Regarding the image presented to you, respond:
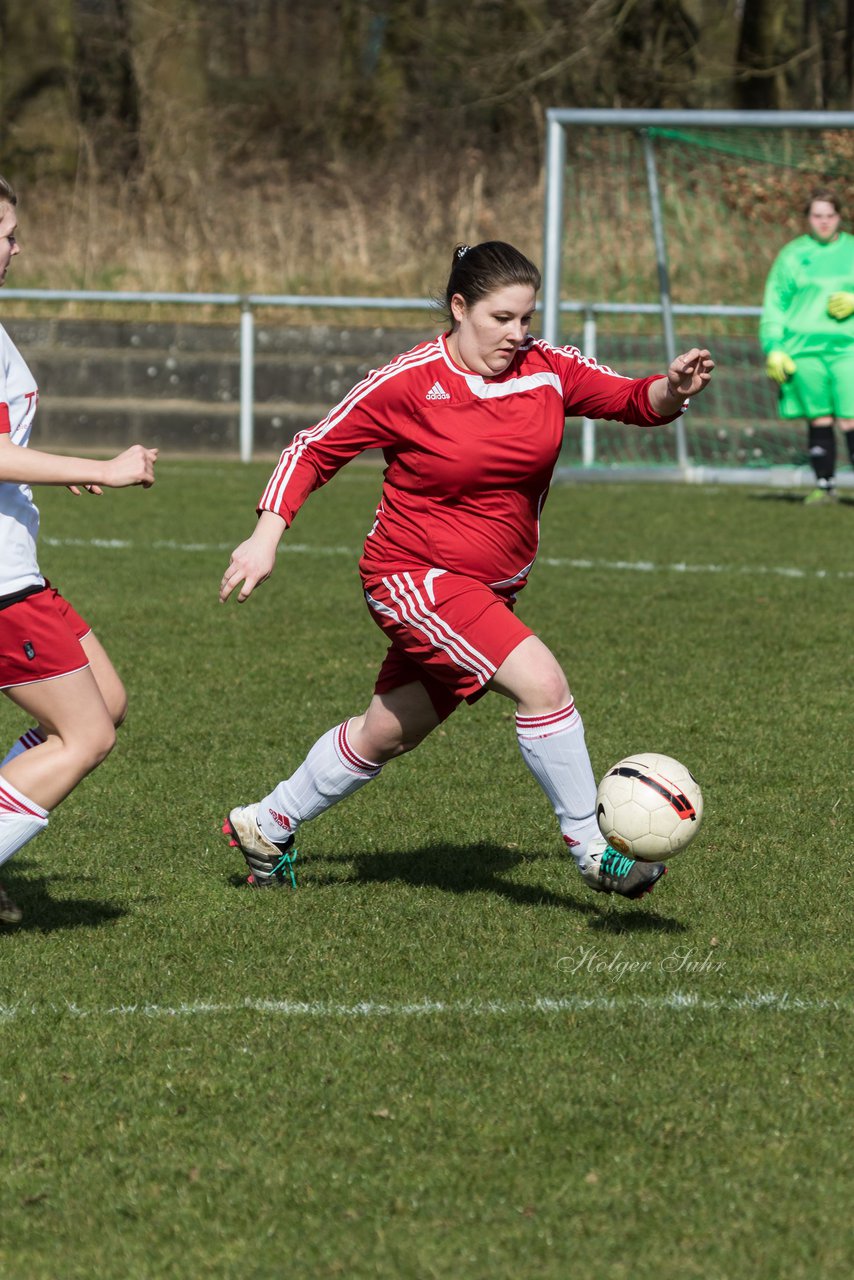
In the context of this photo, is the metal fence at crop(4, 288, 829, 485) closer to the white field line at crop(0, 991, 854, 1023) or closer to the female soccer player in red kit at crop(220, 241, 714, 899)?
the female soccer player in red kit at crop(220, 241, 714, 899)

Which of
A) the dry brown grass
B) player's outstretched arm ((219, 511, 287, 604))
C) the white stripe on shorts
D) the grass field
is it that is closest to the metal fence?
the dry brown grass

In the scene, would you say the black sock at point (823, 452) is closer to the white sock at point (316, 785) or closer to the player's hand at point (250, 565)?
the white sock at point (316, 785)

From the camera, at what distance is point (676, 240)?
58.2ft

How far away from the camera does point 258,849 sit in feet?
16.2

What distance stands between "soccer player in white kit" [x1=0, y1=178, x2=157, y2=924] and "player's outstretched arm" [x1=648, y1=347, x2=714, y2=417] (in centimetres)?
136

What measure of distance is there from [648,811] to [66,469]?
1.64 meters

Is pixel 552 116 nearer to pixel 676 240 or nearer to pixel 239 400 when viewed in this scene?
pixel 676 240

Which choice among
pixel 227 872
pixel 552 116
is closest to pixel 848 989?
pixel 227 872

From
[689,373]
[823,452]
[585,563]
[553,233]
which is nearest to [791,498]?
[823,452]

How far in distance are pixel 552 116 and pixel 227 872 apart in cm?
1122

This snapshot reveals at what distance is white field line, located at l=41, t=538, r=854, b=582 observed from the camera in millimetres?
10430

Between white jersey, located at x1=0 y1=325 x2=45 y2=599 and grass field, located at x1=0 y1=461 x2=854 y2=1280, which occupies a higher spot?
white jersey, located at x1=0 y1=325 x2=45 y2=599

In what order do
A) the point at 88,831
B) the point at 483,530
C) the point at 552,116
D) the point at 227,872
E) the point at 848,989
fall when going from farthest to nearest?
the point at 552,116, the point at 88,831, the point at 227,872, the point at 483,530, the point at 848,989

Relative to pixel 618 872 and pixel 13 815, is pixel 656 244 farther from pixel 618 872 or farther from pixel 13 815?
pixel 13 815
